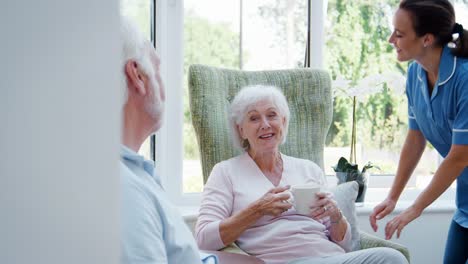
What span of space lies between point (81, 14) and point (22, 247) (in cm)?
8

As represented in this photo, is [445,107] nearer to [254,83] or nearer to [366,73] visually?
[254,83]

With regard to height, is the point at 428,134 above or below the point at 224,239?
above

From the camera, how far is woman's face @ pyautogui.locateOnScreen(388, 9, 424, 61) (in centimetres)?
211

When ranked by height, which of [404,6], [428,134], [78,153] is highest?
[404,6]

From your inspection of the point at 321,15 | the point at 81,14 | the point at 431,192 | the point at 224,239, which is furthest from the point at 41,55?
the point at 321,15

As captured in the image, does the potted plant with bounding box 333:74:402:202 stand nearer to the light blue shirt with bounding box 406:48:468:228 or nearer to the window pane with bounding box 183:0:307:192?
the window pane with bounding box 183:0:307:192

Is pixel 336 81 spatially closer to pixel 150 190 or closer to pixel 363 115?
pixel 363 115

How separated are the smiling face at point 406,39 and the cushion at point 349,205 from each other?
0.51 metres

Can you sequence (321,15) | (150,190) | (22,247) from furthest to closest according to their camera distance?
(321,15) → (150,190) → (22,247)

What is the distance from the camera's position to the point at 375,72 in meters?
3.42

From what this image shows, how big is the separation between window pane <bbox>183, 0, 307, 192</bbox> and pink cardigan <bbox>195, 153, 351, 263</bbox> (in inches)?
42.4

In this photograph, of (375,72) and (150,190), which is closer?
(150,190)

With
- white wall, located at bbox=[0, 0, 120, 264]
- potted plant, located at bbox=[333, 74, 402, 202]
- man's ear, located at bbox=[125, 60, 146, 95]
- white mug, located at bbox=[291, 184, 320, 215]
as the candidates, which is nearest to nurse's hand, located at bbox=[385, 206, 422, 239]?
white mug, located at bbox=[291, 184, 320, 215]

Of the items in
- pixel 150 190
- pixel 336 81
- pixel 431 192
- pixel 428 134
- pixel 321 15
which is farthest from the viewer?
pixel 321 15
